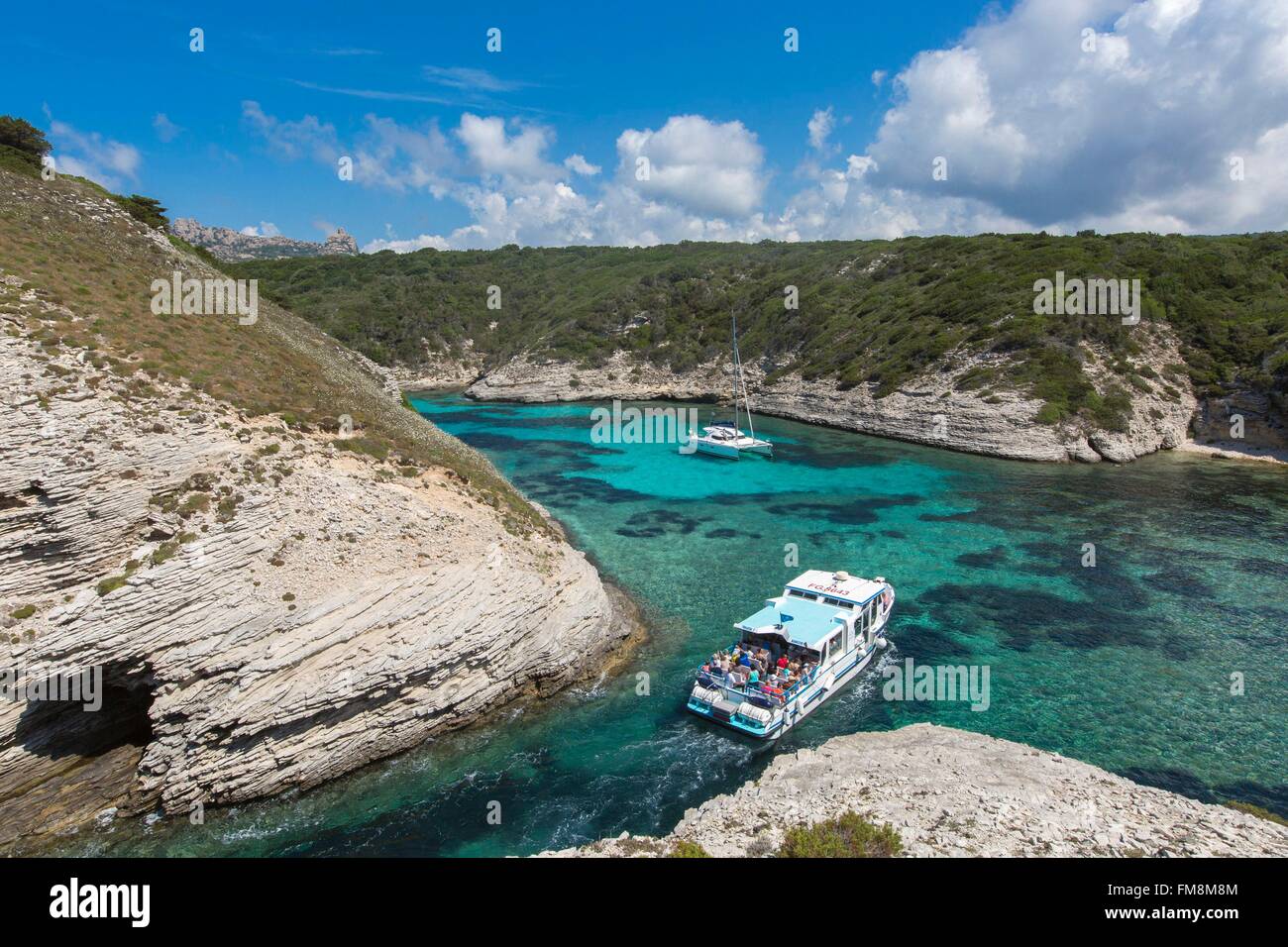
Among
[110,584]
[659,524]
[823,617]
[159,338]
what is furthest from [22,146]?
[823,617]

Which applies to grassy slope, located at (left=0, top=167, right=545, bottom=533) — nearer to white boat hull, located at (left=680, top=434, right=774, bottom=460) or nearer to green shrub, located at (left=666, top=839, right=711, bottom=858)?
green shrub, located at (left=666, top=839, right=711, bottom=858)

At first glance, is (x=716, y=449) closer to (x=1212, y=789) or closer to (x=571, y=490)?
(x=571, y=490)

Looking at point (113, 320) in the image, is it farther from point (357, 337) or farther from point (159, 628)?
point (357, 337)

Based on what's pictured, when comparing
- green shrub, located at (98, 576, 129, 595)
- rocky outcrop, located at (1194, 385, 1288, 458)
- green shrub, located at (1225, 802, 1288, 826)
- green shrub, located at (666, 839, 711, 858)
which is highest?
rocky outcrop, located at (1194, 385, 1288, 458)

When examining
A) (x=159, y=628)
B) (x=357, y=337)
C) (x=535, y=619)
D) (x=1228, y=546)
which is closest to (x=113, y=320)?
(x=159, y=628)

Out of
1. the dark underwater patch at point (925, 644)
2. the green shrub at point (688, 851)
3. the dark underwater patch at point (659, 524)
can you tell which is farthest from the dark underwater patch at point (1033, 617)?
the green shrub at point (688, 851)

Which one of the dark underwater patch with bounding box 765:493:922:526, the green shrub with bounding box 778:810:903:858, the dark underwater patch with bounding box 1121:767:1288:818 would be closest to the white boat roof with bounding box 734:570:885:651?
the green shrub with bounding box 778:810:903:858
